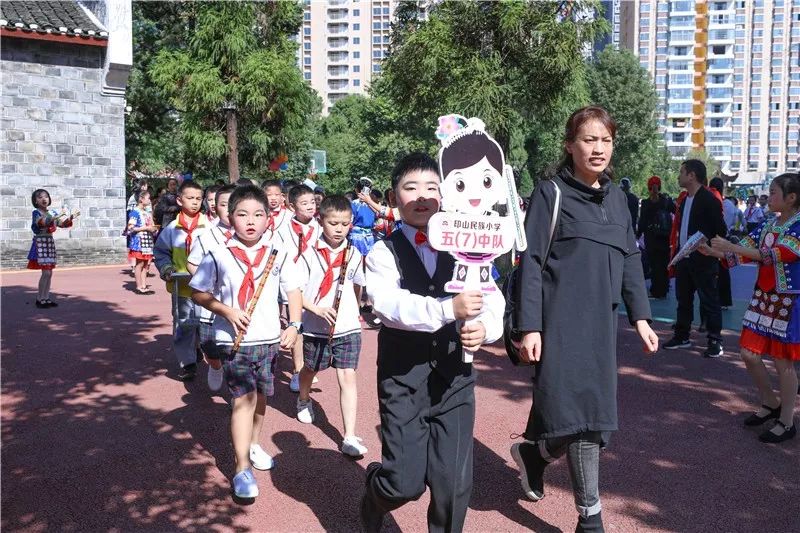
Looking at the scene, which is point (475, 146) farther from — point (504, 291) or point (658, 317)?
point (658, 317)

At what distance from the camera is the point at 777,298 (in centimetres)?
497

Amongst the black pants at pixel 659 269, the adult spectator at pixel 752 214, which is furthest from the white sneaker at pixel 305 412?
the adult spectator at pixel 752 214

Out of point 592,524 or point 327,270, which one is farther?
point 327,270

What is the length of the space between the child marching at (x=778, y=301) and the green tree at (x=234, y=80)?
16034mm

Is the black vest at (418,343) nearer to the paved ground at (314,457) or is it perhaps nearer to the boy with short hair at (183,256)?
the paved ground at (314,457)

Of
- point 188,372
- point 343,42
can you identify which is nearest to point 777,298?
point 188,372

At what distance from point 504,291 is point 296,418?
257 cm

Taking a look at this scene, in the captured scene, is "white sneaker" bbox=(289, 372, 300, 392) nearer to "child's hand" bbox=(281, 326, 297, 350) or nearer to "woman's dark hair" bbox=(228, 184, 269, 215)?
"child's hand" bbox=(281, 326, 297, 350)

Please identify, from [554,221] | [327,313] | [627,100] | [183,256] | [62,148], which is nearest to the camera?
[554,221]

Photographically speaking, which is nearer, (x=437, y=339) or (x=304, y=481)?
(x=437, y=339)

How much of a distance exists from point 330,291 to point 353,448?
1178 millimetres

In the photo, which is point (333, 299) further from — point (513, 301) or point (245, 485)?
point (513, 301)

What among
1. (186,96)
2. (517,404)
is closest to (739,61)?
(186,96)

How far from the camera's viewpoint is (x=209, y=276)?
421 cm
